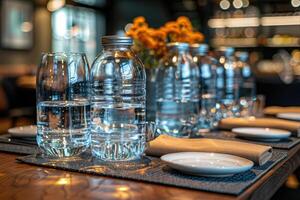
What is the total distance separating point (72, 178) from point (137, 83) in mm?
376

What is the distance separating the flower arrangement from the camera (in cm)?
176

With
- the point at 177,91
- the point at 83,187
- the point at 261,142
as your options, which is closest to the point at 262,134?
the point at 261,142

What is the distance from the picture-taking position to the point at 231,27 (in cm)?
771

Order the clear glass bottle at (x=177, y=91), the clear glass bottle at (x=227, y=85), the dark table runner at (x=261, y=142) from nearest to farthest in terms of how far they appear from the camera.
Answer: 1. the dark table runner at (x=261, y=142)
2. the clear glass bottle at (x=177, y=91)
3. the clear glass bottle at (x=227, y=85)

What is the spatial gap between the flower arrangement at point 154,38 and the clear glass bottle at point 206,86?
0.08 meters

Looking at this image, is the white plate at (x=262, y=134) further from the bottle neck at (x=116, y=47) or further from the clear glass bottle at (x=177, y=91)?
the bottle neck at (x=116, y=47)

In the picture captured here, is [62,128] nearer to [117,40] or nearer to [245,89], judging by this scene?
[117,40]

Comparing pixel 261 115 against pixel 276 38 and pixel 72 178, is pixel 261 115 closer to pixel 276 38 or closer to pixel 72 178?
pixel 72 178

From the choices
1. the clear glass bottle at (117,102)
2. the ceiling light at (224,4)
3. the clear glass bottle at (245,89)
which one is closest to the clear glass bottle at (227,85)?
the clear glass bottle at (245,89)

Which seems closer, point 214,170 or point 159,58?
point 214,170

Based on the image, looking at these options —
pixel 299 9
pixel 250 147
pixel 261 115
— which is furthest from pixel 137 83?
pixel 299 9

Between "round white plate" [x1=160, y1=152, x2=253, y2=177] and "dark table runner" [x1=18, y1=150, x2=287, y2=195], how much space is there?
2cm

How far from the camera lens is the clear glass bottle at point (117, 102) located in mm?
1140

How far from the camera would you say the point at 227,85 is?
1976 mm
